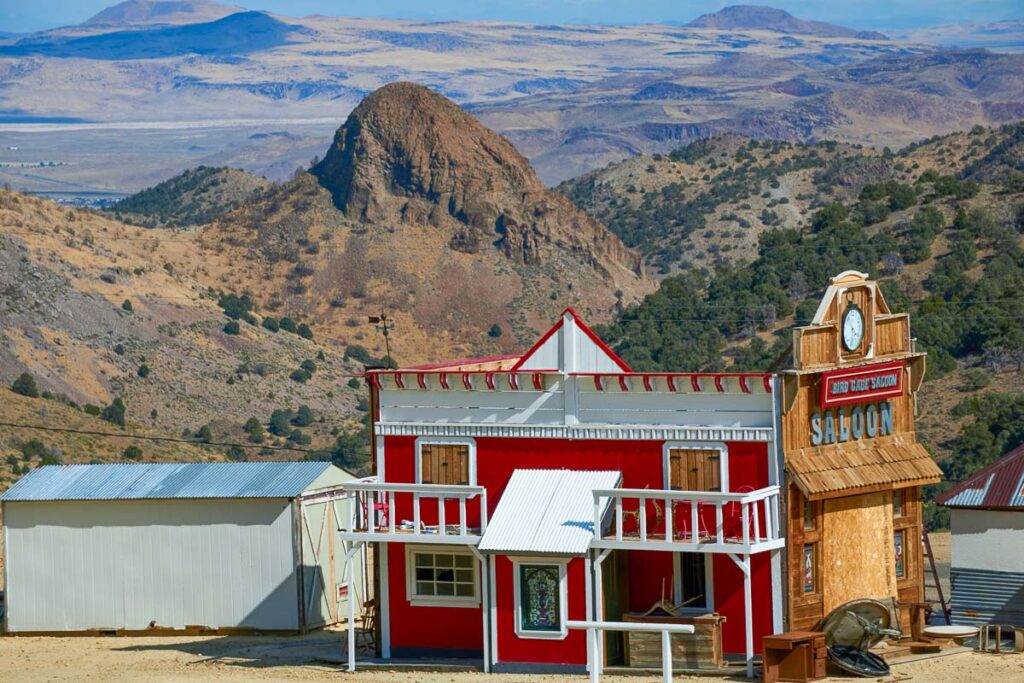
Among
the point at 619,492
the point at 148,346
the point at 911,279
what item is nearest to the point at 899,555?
the point at 619,492

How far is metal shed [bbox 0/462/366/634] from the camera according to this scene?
4031 centimetres

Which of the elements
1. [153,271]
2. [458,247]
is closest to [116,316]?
[153,271]

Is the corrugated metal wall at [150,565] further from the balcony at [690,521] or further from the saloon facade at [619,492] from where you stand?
the balcony at [690,521]

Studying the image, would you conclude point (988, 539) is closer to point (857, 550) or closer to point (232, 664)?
point (857, 550)

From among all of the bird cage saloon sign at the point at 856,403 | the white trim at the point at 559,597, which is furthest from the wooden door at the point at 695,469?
the white trim at the point at 559,597

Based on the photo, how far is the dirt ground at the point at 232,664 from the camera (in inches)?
1344

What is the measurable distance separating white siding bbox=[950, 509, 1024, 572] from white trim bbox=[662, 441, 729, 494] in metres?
4.76

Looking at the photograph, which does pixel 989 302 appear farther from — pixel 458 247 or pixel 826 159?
pixel 826 159

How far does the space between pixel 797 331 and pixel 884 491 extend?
142 inches

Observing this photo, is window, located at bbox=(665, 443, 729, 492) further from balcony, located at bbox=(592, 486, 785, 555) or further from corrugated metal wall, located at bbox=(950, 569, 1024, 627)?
corrugated metal wall, located at bbox=(950, 569, 1024, 627)

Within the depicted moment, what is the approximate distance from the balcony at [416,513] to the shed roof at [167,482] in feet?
12.5

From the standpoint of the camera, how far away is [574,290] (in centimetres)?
13488

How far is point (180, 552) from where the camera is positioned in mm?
40688

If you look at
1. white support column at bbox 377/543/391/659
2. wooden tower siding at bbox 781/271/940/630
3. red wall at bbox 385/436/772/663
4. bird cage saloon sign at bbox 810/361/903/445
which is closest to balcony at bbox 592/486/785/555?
red wall at bbox 385/436/772/663
